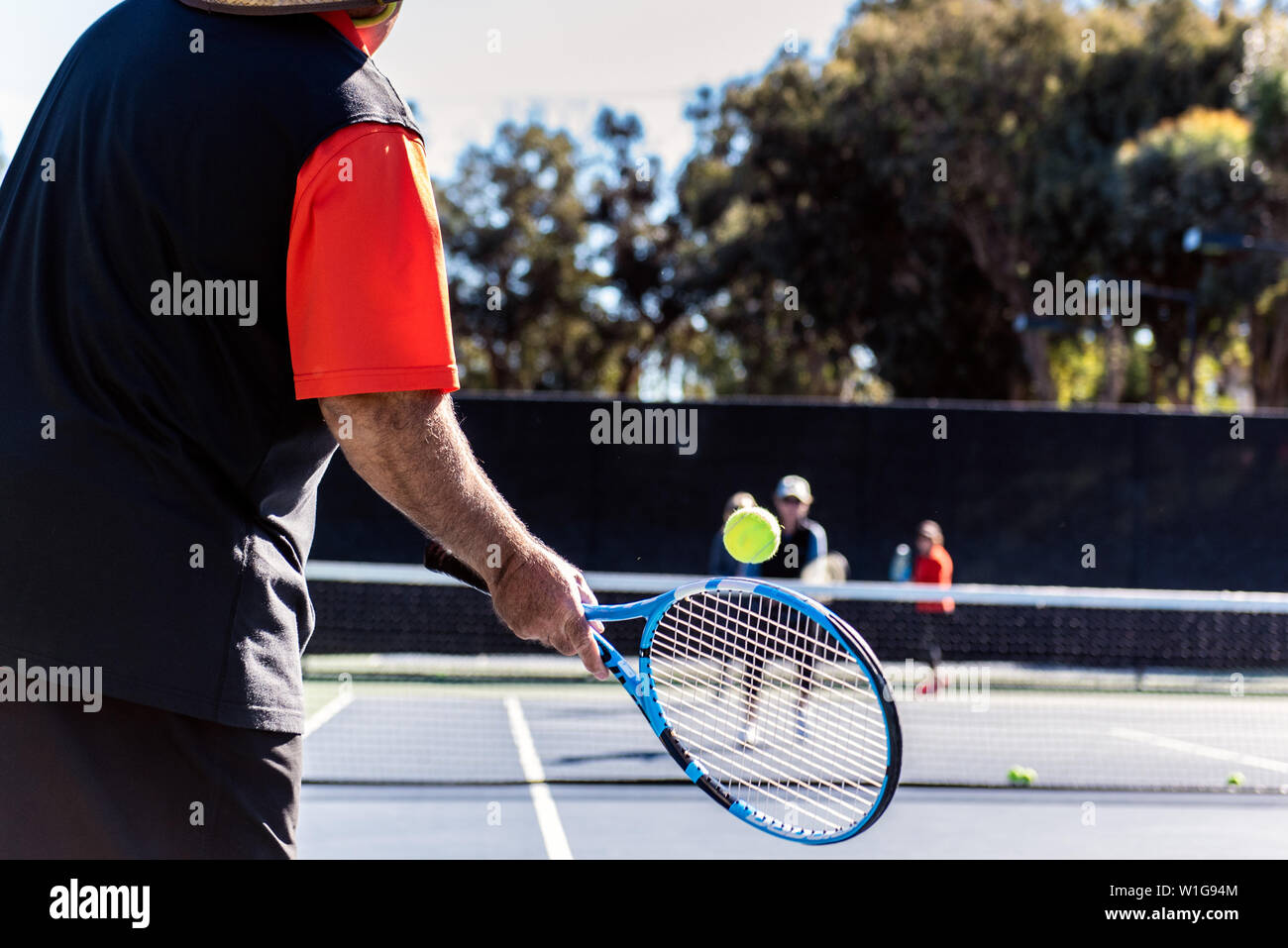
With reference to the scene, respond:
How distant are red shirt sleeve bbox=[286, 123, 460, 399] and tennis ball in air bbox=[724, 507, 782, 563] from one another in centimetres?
122

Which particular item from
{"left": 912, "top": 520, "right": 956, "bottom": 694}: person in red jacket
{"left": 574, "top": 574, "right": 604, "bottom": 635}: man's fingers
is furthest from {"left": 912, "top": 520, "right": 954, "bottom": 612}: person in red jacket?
{"left": 574, "top": 574, "right": 604, "bottom": 635}: man's fingers

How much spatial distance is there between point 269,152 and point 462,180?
121ft

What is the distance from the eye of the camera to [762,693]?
303cm

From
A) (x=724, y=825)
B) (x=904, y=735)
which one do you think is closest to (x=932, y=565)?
→ (x=904, y=735)

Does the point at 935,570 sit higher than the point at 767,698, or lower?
lower

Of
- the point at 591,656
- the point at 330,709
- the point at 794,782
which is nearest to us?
the point at 591,656

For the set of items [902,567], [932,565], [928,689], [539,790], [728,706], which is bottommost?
[928,689]

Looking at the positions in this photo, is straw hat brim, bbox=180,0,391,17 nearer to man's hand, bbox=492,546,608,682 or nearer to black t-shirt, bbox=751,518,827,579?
man's hand, bbox=492,546,608,682

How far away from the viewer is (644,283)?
119 feet

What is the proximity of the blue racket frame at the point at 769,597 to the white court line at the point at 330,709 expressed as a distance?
6852 millimetres

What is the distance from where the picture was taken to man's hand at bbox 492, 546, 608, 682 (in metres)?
1.83

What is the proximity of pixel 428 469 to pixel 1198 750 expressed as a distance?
370 inches

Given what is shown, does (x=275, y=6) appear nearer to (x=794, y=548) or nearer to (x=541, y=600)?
(x=541, y=600)
